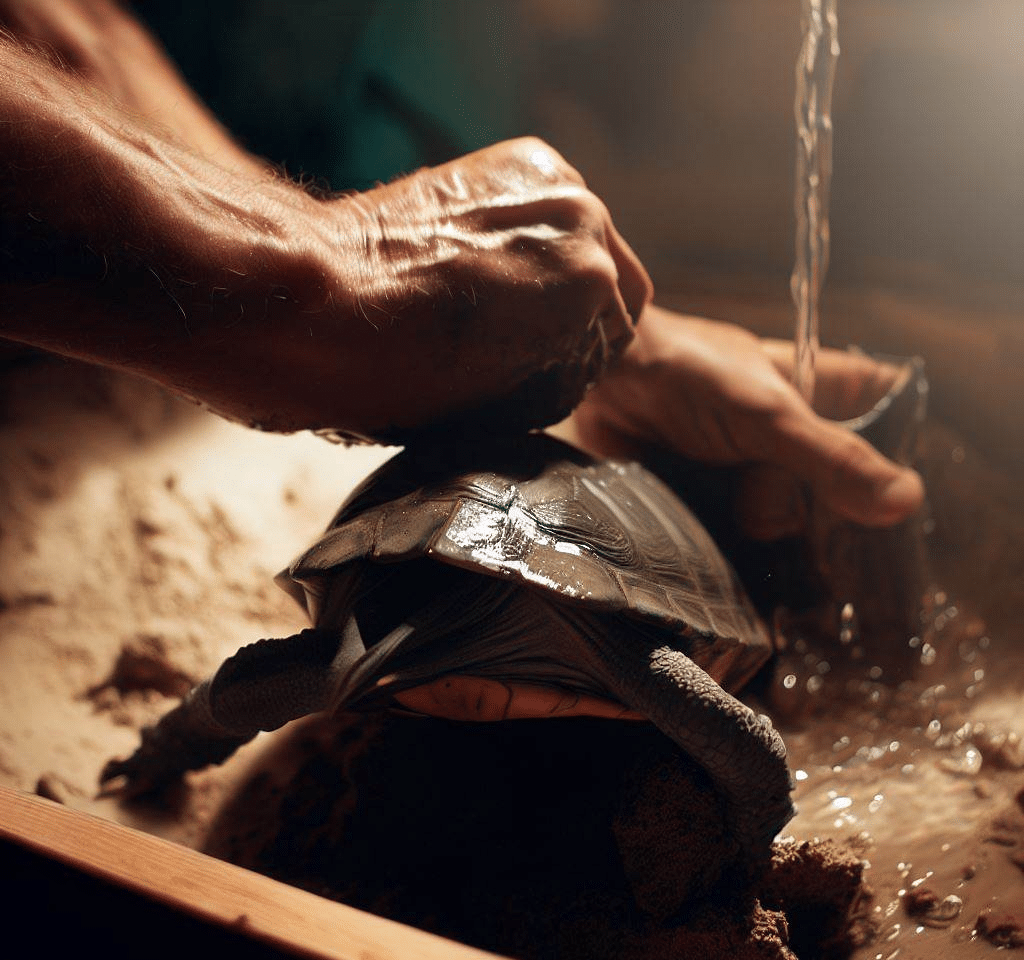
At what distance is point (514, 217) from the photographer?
47.9 inches

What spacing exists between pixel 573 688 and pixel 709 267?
1.34 metres

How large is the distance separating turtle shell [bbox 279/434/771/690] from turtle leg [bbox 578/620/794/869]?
46 mm

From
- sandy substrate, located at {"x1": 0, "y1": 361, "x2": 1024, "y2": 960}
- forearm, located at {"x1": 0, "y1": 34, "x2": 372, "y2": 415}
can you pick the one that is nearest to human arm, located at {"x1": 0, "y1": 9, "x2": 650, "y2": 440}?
forearm, located at {"x1": 0, "y1": 34, "x2": 372, "y2": 415}

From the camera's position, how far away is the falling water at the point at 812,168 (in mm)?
1843

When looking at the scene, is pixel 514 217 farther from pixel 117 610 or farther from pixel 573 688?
pixel 117 610

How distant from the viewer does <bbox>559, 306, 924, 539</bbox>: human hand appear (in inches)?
66.3

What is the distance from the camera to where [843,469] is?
5.55 ft

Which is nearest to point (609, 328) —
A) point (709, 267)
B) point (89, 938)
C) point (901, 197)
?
point (709, 267)

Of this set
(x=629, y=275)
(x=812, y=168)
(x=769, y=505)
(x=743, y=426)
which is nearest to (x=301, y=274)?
(x=629, y=275)

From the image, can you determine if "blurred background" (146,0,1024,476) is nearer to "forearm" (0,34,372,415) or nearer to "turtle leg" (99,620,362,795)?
"forearm" (0,34,372,415)

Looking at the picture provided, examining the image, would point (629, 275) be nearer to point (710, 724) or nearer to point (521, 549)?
point (521, 549)

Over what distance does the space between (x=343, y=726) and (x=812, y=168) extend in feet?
5.72

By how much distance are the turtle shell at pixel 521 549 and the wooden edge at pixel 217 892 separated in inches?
14.1

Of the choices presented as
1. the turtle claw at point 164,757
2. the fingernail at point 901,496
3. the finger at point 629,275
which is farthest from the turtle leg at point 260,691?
the fingernail at point 901,496
